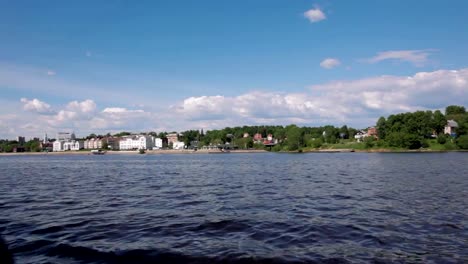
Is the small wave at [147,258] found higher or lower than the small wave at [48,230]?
lower

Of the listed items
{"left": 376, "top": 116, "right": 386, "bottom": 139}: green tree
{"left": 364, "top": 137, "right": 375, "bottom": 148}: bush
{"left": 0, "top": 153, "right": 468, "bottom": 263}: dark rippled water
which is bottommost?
{"left": 0, "top": 153, "right": 468, "bottom": 263}: dark rippled water

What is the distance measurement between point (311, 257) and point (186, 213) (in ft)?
31.1

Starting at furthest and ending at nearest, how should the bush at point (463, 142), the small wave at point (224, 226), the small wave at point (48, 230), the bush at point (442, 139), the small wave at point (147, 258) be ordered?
the bush at point (442, 139) → the bush at point (463, 142) → the small wave at point (224, 226) → the small wave at point (48, 230) → the small wave at point (147, 258)

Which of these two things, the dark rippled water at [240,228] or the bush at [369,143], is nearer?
the dark rippled water at [240,228]

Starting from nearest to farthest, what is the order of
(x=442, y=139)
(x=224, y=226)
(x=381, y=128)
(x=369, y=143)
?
(x=224, y=226) < (x=442, y=139) < (x=369, y=143) < (x=381, y=128)

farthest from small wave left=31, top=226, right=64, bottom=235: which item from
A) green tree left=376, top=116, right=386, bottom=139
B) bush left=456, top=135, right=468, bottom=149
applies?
green tree left=376, top=116, right=386, bottom=139

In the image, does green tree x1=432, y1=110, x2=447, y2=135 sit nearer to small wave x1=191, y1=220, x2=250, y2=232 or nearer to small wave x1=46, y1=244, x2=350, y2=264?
small wave x1=191, y1=220, x2=250, y2=232

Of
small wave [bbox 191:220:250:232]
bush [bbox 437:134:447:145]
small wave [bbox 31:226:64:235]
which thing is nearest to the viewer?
small wave [bbox 31:226:64:235]

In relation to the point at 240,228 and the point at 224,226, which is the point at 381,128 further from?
the point at 240,228

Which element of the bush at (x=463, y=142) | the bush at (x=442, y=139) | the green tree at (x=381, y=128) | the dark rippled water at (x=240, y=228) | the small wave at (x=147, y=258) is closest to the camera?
the small wave at (x=147, y=258)

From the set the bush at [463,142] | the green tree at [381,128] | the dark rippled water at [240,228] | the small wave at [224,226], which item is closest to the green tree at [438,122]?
the green tree at [381,128]

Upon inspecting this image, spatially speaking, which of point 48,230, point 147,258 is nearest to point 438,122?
point 48,230

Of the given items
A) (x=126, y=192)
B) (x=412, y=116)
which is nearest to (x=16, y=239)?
(x=126, y=192)

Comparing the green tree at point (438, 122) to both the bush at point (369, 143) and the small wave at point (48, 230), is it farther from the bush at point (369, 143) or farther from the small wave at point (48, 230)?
the small wave at point (48, 230)
